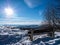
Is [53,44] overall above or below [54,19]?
below

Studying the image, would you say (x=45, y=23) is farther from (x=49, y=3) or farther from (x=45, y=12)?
(x=49, y=3)

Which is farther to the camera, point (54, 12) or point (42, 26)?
point (42, 26)


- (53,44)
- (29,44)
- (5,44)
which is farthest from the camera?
(5,44)

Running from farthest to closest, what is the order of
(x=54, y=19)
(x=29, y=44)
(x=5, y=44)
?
(x=54, y=19) → (x=5, y=44) → (x=29, y=44)

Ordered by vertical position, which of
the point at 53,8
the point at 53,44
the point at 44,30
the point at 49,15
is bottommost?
the point at 53,44

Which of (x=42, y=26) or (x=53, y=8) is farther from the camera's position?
(x=42, y=26)

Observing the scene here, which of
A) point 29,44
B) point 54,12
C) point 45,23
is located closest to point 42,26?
point 45,23

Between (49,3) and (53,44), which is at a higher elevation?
(49,3)

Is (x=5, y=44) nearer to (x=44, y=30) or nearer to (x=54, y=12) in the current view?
(x=44, y=30)

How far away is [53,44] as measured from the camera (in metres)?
6.40

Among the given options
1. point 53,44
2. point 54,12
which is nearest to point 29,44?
point 53,44

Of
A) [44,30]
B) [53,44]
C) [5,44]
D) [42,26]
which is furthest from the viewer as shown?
[42,26]

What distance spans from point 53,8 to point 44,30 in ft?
7.42

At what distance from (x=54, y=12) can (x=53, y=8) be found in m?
0.41
